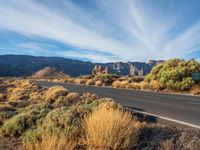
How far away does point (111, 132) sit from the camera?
684cm

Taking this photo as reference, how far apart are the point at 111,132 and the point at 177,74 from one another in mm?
26078

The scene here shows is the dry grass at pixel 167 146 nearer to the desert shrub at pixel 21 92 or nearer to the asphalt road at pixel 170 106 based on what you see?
the asphalt road at pixel 170 106

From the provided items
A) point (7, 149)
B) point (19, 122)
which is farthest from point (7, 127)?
point (7, 149)

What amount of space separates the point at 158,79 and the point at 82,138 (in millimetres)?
28561

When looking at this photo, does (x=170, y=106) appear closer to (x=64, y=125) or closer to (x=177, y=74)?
(x=64, y=125)

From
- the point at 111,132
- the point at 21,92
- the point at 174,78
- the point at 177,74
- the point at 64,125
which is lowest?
the point at 21,92

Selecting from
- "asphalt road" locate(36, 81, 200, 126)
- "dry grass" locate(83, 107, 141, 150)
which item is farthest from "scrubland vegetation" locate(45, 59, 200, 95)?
"dry grass" locate(83, 107, 141, 150)

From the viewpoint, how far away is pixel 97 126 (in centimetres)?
706

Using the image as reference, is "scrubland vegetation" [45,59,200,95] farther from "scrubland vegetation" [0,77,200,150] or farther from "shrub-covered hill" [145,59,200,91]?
"scrubland vegetation" [0,77,200,150]

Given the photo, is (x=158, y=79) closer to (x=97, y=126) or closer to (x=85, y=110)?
(x=85, y=110)

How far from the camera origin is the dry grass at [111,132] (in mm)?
6727

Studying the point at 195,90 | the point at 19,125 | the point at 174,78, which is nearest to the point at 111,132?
the point at 19,125

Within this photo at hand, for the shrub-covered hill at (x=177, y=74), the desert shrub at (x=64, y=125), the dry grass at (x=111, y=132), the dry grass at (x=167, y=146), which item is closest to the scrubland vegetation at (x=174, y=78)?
the shrub-covered hill at (x=177, y=74)

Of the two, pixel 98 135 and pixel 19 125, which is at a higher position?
pixel 98 135
